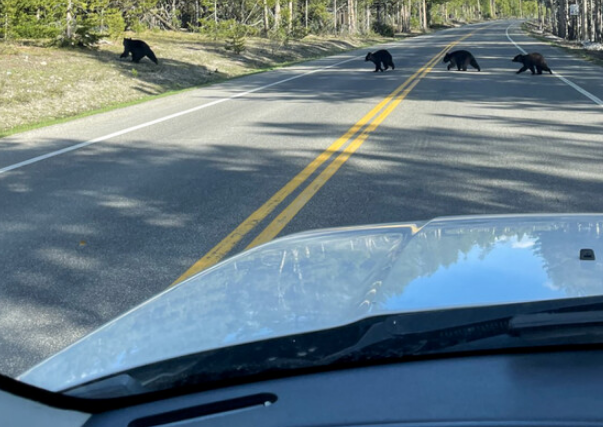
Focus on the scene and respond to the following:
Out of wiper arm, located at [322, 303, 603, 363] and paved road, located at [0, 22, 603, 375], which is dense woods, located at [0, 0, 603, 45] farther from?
wiper arm, located at [322, 303, 603, 363]

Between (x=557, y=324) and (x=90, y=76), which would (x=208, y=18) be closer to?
(x=90, y=76)

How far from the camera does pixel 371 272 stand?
7.79 feet

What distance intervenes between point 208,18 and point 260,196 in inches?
1848

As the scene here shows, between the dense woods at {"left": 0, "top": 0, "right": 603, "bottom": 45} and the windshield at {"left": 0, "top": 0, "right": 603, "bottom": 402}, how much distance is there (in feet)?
0.80

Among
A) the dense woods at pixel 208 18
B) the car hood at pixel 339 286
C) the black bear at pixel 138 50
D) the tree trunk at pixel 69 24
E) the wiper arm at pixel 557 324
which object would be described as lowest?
the car hood at pixel 339 286

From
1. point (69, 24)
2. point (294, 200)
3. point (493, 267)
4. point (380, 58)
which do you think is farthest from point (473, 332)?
point (69, 24)

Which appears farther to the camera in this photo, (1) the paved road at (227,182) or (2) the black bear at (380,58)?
(2) the black bear at (380,58)

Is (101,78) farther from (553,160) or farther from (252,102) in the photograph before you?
(553,160)

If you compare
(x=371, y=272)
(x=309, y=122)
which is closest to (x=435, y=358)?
(x=371, y=272)

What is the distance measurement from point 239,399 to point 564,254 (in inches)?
46.3

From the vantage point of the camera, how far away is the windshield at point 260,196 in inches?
83.8

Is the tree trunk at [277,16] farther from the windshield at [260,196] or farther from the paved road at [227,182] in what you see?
the paved road at [227,182]

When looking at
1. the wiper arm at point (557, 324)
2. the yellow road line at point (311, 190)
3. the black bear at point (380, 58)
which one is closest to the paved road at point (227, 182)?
the yellow road line at point (311, 190)

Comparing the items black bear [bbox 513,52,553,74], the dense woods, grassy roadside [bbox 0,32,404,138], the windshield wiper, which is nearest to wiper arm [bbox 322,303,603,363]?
the windshield wiper
